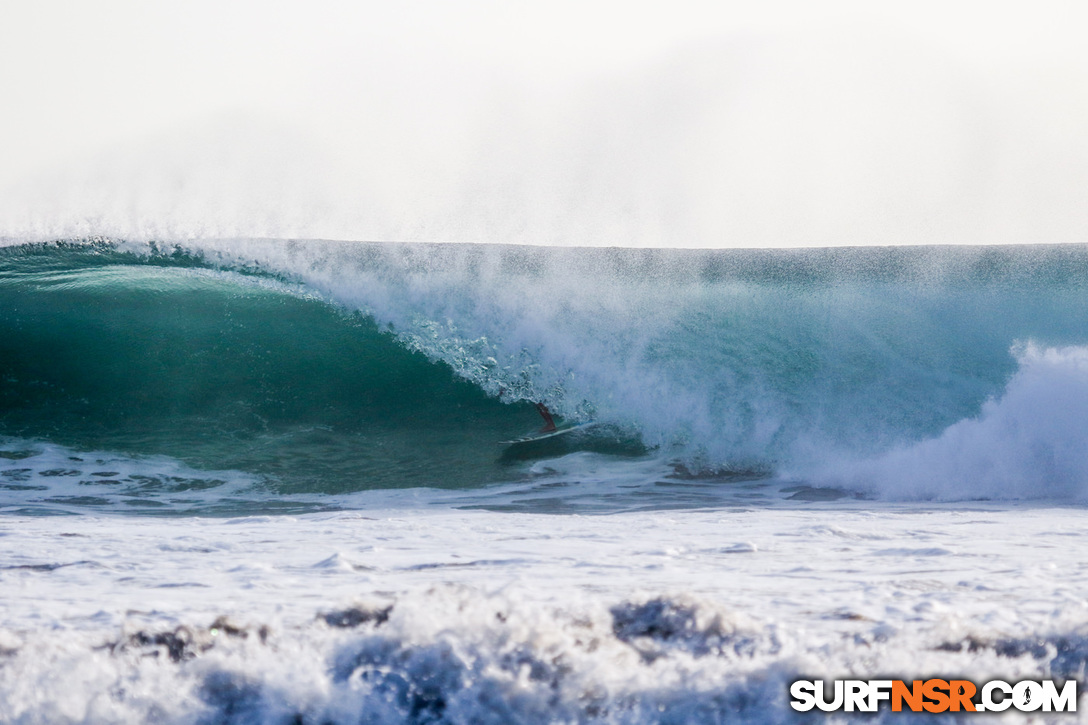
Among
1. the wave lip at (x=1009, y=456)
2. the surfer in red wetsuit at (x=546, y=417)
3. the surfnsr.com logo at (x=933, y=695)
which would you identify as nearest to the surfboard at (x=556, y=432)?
the surfer in red wetsuit at (x=546, y=417)

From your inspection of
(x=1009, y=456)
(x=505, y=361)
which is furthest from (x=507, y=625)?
(x=505, y=361)

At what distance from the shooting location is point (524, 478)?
5957mm

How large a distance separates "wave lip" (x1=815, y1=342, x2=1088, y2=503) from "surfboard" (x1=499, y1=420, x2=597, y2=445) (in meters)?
1.88

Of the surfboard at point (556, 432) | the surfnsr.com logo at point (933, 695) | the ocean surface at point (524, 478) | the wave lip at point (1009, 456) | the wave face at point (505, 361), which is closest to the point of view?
the surfnsr.com logo at point (933, 695)

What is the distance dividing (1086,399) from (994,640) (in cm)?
472

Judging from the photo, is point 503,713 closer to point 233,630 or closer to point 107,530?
point 233,630

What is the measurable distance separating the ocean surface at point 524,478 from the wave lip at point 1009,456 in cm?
2

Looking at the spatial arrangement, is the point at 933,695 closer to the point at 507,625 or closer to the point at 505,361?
the point at 507,625

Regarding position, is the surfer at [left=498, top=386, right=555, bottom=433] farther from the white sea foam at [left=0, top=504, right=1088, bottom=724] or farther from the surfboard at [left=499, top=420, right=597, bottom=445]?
the white sea foam at [left=0, top=504, right=1088, bottom=724]

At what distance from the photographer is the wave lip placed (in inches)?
213

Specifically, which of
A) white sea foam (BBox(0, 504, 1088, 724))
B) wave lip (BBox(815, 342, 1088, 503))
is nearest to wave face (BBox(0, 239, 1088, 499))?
wave lip (BBox(815, 342, 1088, 503))

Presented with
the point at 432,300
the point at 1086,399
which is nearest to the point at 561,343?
the point at 432,300

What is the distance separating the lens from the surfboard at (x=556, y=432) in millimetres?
6664

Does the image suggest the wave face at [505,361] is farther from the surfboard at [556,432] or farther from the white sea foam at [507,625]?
the white sea foam at [507,625]
